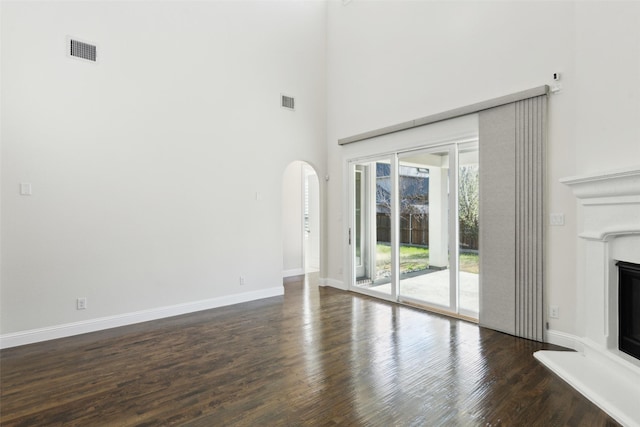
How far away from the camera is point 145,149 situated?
4.45 m

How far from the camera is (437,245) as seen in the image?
15.6ft

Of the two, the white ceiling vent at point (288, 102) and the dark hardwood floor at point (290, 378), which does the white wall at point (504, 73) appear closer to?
the white ceiling vent at point (288, 102)

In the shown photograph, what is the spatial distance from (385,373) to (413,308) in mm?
2132

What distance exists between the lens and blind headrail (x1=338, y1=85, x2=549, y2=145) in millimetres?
3587

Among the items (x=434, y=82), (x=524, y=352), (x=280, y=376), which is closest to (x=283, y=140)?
(x=434, y=82)

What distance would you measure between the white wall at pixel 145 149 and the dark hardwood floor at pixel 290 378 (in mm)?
780

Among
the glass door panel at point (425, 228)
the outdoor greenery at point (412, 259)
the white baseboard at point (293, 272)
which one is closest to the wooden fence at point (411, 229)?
the glass door panel at point (425, 228)

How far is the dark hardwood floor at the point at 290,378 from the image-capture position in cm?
229

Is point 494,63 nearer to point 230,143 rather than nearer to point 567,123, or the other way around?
→ point 567,123

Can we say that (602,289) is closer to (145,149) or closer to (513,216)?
(513,216)

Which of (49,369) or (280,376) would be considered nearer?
(280,376)

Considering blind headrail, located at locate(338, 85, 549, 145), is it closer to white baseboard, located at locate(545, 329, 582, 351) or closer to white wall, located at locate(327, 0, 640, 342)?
white wall, located at locate(327, 0, 640, 342)

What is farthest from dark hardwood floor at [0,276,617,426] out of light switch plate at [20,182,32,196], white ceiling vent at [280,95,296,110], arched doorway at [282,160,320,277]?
white ceiling vent at [280,95,296,110]

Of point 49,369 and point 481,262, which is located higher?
point 481,262
